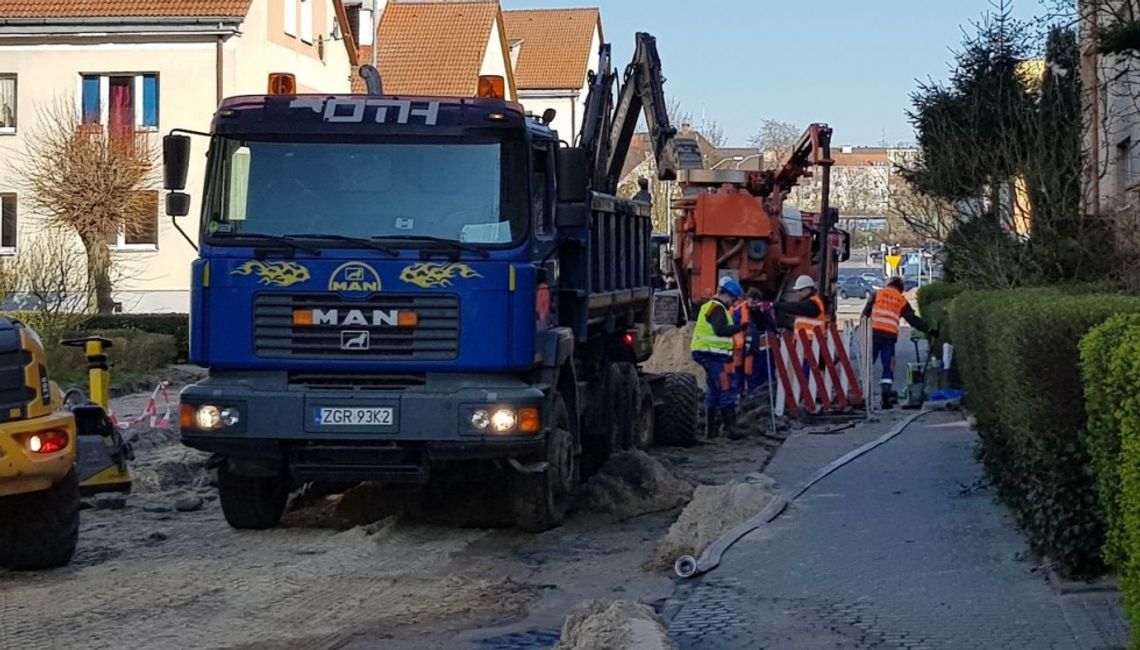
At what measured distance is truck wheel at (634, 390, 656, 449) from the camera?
1546 centimetres

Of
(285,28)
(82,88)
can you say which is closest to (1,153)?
(82,88)

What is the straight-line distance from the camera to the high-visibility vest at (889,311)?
70.3 ft

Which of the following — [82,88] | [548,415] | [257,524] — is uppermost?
[82,88]

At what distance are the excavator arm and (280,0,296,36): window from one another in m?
23.5

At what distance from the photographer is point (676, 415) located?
→ 16.4 meters

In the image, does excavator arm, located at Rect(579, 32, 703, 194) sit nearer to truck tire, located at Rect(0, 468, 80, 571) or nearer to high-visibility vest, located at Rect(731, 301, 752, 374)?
high-visibility vest, located at Rect(731, 301, 752, 374)

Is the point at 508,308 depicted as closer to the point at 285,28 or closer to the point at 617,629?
the point at 617,629

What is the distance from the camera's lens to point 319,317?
1031 cm

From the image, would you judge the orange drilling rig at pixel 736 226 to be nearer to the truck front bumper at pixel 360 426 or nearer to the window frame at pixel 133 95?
the truck front bumper at pixel 360 426

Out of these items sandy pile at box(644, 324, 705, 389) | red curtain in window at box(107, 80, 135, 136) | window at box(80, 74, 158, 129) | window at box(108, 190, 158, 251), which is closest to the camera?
sandy pile at box(644, 324, 705, 389)

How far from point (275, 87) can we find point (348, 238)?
5.26 feet

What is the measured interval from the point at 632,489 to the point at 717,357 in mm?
4726

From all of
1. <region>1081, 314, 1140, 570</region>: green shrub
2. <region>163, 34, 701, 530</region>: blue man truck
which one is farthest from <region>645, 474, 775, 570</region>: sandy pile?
<region>1081, 314, 1140, 570</region>: green shrub

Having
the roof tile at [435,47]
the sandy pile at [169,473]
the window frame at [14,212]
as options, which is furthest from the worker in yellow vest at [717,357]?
the roof tile at [435,47]
